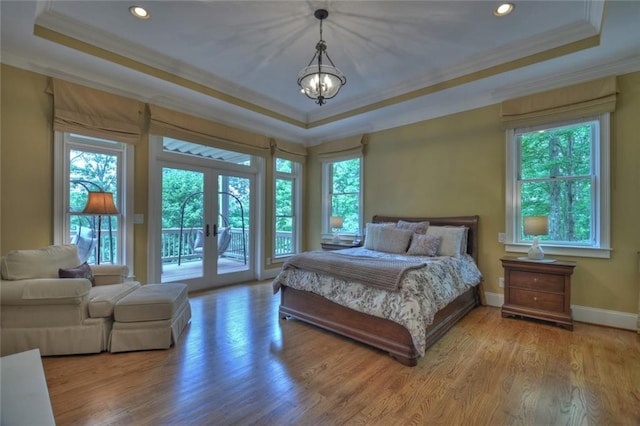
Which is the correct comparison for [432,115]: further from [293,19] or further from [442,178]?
[293,19]

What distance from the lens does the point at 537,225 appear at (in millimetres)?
3100

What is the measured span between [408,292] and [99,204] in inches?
124

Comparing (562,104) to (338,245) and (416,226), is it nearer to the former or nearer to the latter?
(416,226)

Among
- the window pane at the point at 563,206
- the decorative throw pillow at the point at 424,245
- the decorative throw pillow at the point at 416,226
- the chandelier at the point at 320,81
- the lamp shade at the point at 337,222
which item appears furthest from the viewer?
the lamp shade at the point at 337,222

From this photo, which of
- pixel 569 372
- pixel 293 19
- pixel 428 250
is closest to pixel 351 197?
pixel 428 250

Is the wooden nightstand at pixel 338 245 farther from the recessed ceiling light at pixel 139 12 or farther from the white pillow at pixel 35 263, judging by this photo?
the recessed ceiling light at pixel 139 12

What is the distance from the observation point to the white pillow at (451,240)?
3.52 metres

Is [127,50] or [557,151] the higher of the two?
[127,50]

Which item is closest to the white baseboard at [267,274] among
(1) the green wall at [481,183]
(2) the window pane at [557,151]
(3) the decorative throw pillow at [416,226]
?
(1) the green wall at [481,183]

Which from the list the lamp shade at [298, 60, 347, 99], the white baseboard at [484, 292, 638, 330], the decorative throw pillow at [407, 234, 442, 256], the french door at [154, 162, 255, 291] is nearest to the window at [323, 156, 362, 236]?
the french door at [154, 162, 255, 291]

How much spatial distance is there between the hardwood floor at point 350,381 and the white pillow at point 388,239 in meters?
1.15

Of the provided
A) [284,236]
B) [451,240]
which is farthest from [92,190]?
[451,240]

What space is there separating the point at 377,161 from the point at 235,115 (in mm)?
2403

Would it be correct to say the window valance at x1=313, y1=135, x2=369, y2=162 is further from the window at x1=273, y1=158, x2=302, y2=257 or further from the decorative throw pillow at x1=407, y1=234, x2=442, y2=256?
the decorative throw pillow at x1=407, y1=234, x2=442, y2=256
